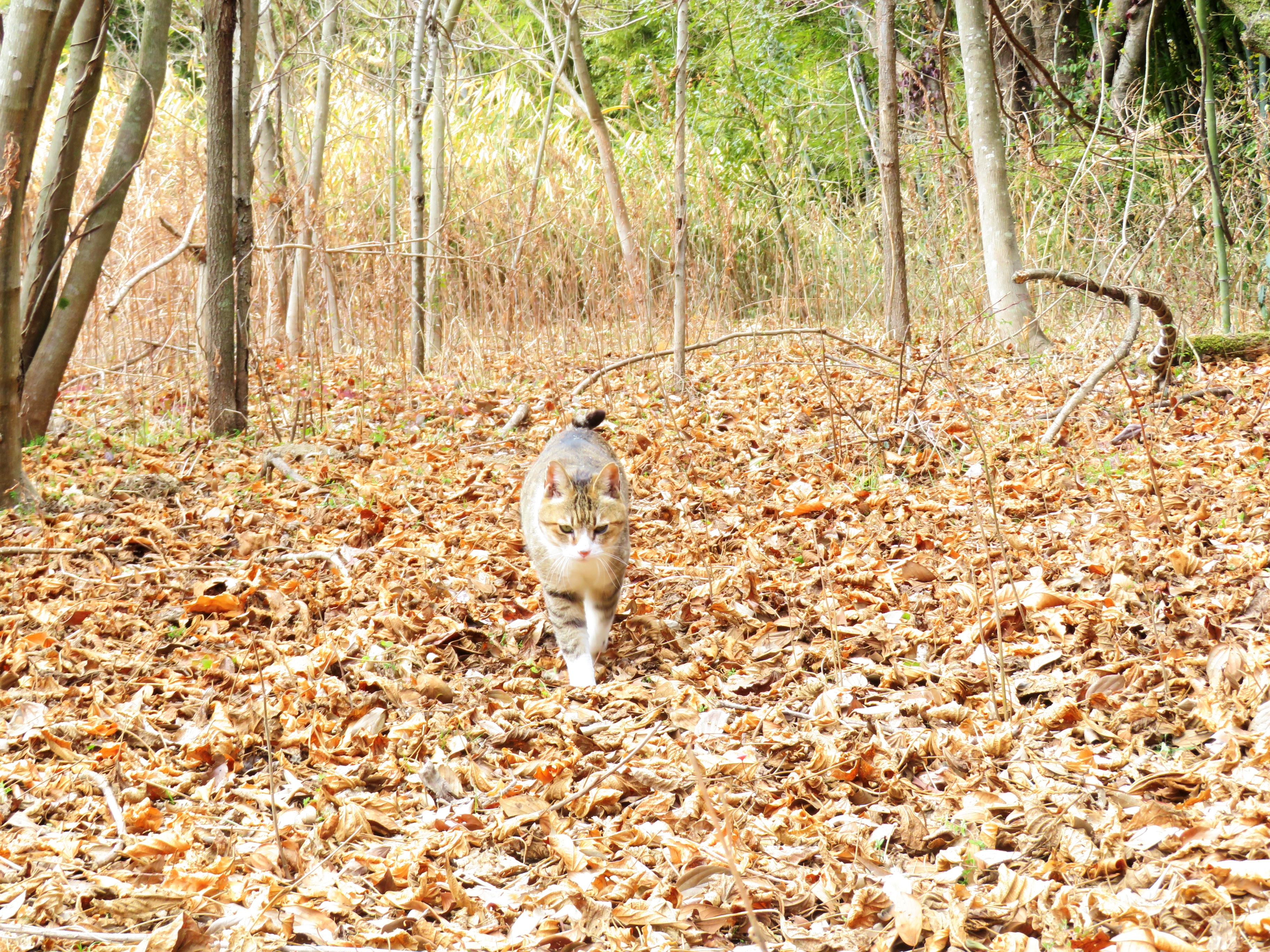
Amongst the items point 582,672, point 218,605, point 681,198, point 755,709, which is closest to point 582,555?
point 582,672

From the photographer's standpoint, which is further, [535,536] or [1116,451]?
[1116,451]

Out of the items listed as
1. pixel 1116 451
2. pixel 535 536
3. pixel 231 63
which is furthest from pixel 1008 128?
pixel 535 536

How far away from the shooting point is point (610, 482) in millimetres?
3861

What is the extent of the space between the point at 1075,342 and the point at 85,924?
697 centimetres

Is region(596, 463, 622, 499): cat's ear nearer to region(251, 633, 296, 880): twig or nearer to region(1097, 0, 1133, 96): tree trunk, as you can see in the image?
region(251, 633, 296, 880): twig

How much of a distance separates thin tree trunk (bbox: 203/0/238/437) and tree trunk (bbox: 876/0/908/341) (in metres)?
4.15

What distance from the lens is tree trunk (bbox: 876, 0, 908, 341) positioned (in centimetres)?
695

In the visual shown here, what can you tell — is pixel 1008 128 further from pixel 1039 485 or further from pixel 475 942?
pixel 475 942

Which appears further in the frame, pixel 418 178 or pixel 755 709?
pixel 418 178

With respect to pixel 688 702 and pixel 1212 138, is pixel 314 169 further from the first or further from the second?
pixel 688 702

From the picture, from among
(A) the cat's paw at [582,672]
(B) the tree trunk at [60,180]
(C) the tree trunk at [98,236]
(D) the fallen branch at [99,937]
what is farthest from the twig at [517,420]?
(D) the fallen branch at [99,937]

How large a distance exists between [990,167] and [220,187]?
490cm

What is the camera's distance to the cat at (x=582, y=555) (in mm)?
3697

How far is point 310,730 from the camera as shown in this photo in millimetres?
3205
